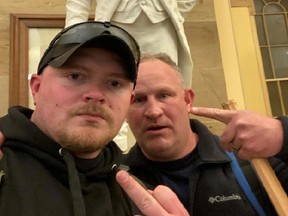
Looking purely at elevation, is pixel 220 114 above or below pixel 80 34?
below

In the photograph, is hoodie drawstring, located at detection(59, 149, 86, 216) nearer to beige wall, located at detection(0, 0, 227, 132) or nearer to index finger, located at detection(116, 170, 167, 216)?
index finger, located at detection(116, 170, 167, 216)

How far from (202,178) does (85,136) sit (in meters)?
0.33

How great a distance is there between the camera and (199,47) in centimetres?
192

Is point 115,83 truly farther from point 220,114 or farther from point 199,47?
point 199,47

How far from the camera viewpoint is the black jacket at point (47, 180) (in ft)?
1.56

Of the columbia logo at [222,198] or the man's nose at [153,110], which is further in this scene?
the man's nose at [153,110]

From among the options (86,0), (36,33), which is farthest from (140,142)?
(36,33)

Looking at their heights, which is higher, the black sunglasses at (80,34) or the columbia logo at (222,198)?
the black sunglasses at (80,34)

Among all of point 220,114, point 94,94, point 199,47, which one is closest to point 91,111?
point 94,94

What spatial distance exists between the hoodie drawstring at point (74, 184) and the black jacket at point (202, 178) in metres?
0.26

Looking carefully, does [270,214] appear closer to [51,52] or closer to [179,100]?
[179,100]

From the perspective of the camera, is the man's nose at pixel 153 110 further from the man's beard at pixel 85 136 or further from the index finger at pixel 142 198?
the index finger at pixel 142 198

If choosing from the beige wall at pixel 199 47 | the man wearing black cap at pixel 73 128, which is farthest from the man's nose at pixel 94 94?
the beige wall at pixel 199 47

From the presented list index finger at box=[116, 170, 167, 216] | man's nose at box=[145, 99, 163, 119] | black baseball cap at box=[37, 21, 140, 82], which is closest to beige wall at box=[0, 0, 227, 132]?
man's nose at box=[145, 99, 163, 119]
